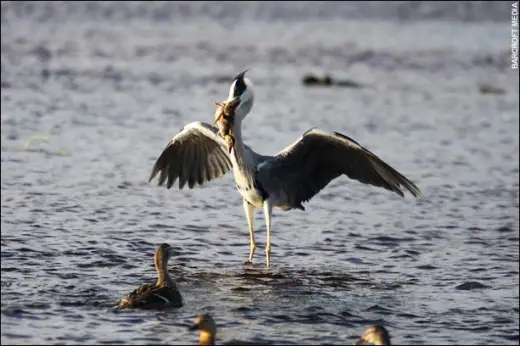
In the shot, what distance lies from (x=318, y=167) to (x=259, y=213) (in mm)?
2443

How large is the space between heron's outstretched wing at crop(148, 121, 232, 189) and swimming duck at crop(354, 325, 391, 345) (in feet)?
15.2

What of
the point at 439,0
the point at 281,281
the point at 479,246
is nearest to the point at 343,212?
the point at 479,246

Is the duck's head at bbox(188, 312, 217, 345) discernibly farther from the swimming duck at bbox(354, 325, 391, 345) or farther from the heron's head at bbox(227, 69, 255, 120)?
the heron's head at bbox(227, 69, 255, 120)

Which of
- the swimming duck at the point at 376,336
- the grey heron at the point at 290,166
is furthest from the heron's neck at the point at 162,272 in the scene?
the swimming duck at the point at 376,336

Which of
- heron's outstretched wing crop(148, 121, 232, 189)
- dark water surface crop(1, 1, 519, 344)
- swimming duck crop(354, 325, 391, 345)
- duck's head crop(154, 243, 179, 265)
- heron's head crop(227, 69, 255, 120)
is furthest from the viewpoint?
heron's outstretched wing crop(148, 121, 232, 189)

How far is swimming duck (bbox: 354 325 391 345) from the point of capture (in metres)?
7.86

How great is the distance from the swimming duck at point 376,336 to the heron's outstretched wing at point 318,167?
281cm

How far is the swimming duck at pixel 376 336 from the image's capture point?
7.86m

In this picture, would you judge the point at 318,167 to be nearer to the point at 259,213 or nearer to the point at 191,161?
the point at 191,161

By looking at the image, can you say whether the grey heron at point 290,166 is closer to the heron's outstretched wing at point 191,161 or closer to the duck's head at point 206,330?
the heron's outstretched wing at point 191,161

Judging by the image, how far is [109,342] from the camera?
8141mm

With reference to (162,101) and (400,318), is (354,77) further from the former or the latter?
(400,318)

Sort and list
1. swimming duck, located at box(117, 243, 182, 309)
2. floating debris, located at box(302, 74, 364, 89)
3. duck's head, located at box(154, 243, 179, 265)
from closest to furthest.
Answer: swimming duck, located at box(117, 243, 182, 309)
duck's head, located at box(154, 243, 179, 265)
floating debris, located at box(302, 74, 364, 89)

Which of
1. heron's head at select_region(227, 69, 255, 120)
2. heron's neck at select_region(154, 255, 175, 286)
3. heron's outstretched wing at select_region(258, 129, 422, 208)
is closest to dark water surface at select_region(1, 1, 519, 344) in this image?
heron's neck at select_region(154, 255, 175, 286)
